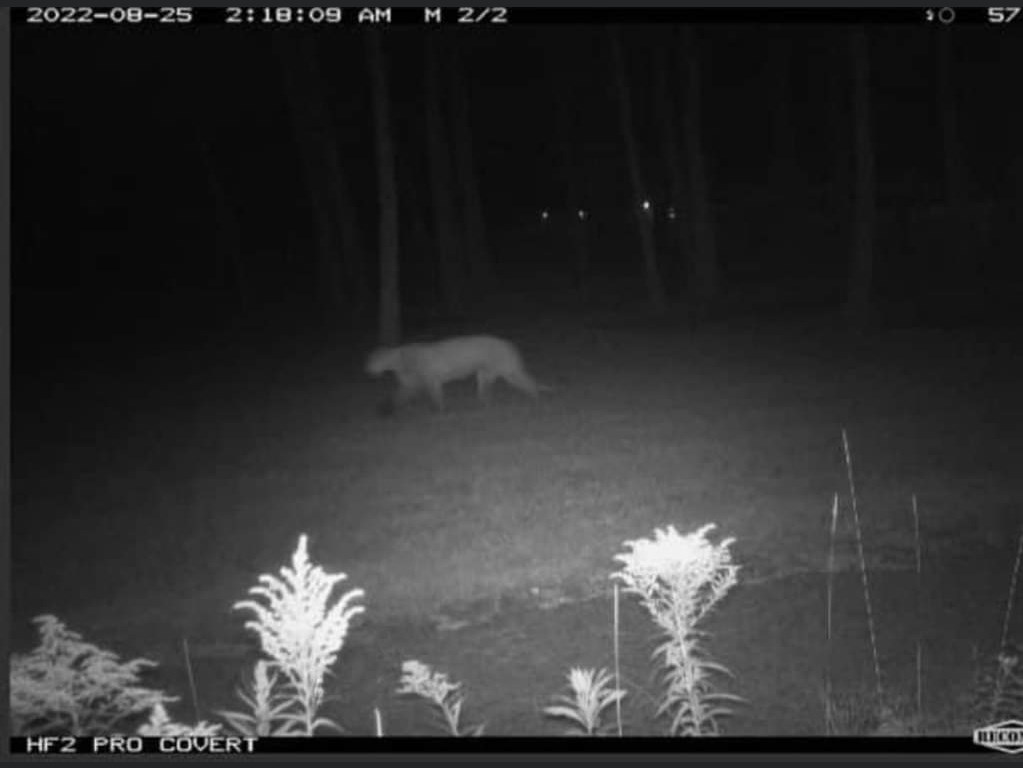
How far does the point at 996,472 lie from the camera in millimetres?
11484

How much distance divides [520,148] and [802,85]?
531 inches

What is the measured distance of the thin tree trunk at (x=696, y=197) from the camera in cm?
2898

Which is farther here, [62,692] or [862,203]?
[862,203]

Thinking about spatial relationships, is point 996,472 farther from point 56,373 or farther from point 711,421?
point 56,373

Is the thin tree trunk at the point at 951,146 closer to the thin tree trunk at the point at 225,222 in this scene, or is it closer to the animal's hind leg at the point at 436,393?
the animal's hind leg at the point at 436,393

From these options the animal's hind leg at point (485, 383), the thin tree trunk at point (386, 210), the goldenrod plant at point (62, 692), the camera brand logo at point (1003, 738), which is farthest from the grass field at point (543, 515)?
the thin tree trunk at point (386, 210)

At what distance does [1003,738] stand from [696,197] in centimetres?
2559

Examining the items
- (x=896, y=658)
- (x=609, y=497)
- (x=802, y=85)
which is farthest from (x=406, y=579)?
(x=802, y=85)

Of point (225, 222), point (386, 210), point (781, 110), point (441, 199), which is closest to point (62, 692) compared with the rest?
point (386, 210)

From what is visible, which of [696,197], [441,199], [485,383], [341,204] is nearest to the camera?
[485,383]

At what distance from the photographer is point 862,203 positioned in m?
23.4

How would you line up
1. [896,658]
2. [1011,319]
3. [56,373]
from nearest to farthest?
1. [896,658]
2. [1011,319]
3. [56,373]

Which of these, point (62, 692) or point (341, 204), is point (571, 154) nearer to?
point (341, 204)

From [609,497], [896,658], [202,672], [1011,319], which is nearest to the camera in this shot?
[896,658]
